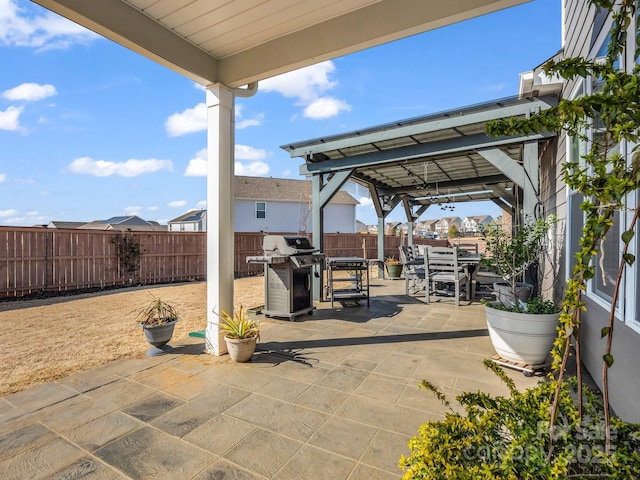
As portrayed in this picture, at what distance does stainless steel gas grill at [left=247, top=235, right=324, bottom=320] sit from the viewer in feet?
15.3

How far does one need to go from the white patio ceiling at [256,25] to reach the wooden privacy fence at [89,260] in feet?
23.3

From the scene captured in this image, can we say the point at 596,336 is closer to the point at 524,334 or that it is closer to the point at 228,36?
the point at 524,334

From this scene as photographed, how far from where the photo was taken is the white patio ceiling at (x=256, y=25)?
2301 millimetres

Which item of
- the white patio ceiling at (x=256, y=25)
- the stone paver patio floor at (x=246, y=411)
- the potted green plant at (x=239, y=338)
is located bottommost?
the stone paver patio floor at (x=246, y=411)

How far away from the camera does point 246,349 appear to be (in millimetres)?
3154

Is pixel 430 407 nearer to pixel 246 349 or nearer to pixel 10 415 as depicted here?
pixel 246 349

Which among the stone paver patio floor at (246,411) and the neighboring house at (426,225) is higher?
the neighboring house at (426,225)

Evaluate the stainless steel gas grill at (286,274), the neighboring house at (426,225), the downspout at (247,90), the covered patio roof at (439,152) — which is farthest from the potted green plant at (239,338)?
the neighboring house at (426,225)

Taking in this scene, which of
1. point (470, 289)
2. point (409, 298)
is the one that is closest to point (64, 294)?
point (409, 298)

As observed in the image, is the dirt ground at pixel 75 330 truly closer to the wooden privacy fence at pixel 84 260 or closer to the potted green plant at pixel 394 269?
the wooden privacy fence at pixel 84 260

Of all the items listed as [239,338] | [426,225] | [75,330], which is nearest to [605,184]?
[239,338]

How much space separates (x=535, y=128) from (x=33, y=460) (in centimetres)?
299

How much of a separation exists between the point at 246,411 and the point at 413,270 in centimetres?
552

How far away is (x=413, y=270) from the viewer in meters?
7.14
